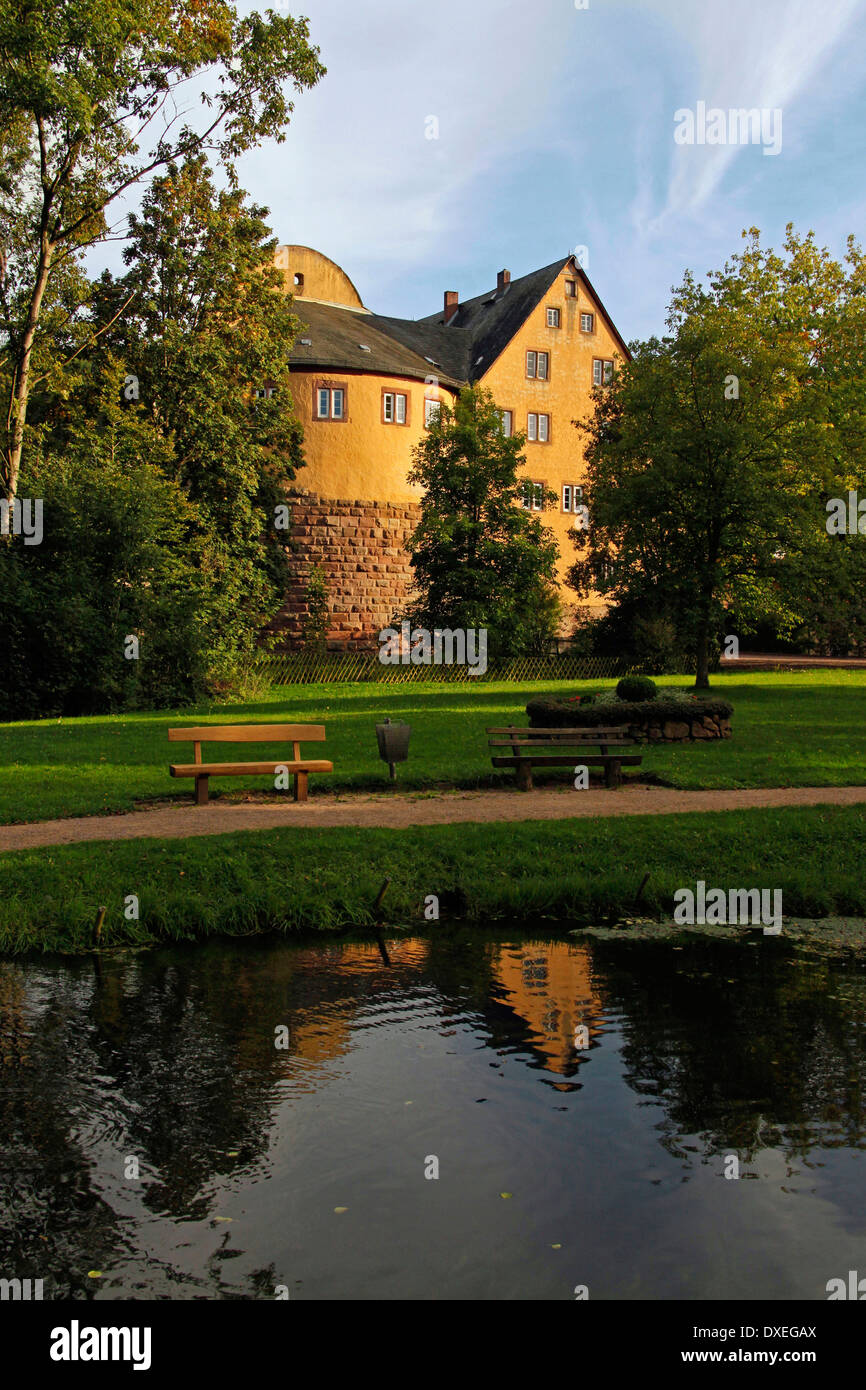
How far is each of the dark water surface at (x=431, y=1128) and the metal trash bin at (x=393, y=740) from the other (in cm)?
626

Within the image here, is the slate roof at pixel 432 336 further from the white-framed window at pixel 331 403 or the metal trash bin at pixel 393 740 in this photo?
the metal trash bin at pixel 393 740

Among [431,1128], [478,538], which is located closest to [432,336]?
[478,538]

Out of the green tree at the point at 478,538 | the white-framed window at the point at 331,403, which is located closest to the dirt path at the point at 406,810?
the green tree at the point at 478,538

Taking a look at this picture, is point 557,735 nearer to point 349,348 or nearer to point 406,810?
point 406,810

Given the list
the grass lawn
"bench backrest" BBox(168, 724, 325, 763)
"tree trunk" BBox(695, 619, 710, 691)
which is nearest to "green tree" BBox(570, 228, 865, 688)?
"tree trunk" BBox(695, 619, 710, 691)

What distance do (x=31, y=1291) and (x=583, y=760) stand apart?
11.9 m

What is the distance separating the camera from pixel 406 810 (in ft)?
44.9

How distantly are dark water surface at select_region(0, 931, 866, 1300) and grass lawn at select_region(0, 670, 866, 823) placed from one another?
6.64m

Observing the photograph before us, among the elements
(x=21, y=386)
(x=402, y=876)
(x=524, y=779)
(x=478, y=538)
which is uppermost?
(x=21, y=386)

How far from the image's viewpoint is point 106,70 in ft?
93.6

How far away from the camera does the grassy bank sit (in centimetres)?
973

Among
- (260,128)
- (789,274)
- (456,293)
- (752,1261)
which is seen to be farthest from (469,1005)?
(456,293)

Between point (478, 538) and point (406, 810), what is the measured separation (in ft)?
89.8

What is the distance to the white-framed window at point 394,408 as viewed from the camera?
46531 mm
